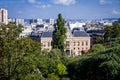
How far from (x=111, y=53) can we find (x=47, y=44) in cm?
4521

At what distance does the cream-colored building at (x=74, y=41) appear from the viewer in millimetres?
66062

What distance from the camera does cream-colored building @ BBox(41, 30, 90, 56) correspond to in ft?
217

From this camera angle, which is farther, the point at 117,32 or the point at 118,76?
the point at 117,32

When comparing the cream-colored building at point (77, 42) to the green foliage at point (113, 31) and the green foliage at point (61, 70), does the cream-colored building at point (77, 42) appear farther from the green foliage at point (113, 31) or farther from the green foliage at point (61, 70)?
the green foliage at point (61, 70)

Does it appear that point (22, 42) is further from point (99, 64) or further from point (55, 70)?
point (55, 70)

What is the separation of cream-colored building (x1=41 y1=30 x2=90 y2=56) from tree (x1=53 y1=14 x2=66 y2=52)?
21176 mm

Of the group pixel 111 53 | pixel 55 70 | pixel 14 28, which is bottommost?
pixel 55 70

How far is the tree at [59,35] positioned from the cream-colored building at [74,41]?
69.5 ft

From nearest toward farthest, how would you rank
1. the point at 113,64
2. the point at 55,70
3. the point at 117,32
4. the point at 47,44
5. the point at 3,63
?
the point at 3,63 → the point at 113,64 → the point at 55,70 → the point at 117,32 → the point at 47,44


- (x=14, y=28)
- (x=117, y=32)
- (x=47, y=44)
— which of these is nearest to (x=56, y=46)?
(x=117, y=32)

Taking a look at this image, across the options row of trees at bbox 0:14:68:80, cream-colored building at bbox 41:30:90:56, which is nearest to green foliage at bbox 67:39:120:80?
row of trees at bbox 0:14:68:80

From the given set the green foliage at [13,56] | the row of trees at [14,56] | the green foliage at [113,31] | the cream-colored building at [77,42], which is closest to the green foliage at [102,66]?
the row of trees at [14,56]

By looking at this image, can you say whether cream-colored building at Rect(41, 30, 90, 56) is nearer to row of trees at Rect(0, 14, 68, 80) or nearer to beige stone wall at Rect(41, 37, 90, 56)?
beige stone wall at Rect(41, 37, 90, 56)

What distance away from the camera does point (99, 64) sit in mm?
21641
